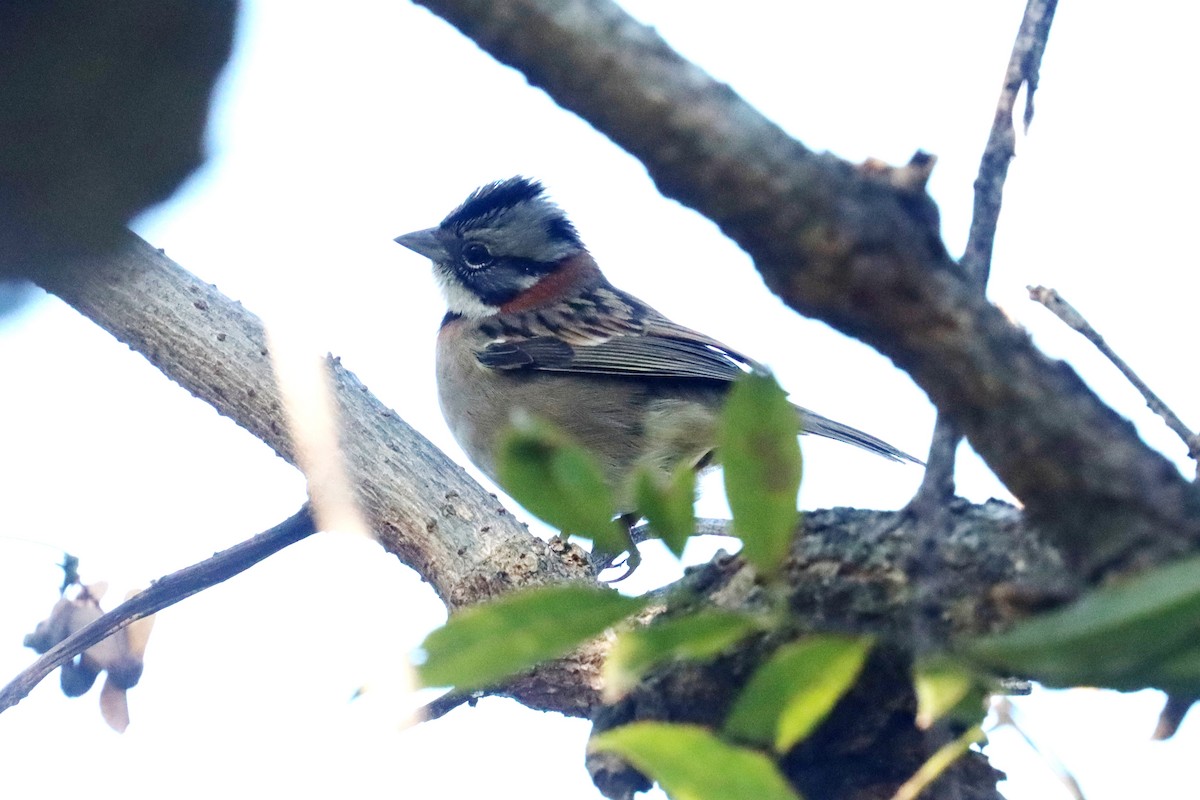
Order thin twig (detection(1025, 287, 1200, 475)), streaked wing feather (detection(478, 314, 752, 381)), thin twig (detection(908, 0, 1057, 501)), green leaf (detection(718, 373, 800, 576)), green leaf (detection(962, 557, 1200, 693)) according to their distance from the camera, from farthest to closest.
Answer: streaked wing feather (detection(478, 314, 752, 381))
thin twig (detection(1025, 287, 1200, 475))
thin twig (detection(908, 0, 1057, 501))
green leaf (detection(718, 373, 800, 576))
green leaf (detection(962, 557, 1200, 693))

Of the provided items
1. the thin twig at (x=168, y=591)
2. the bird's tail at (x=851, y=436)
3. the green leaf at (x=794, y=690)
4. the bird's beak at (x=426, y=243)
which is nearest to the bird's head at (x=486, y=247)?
the bird's beak at (x=426, y=243)

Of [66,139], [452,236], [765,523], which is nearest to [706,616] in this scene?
[765,523]

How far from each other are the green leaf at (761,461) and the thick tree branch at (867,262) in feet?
0.53

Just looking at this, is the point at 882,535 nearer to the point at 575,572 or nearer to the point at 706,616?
the point at 706,616

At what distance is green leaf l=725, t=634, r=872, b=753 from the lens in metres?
0.80

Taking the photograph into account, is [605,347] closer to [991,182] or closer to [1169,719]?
[991,182]

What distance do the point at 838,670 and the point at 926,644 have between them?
0.29 feet

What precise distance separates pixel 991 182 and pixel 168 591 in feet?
7.64

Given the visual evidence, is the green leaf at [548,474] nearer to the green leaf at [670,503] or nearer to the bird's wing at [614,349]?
the green leaf at [670,503]

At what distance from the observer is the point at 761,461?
2.83ft

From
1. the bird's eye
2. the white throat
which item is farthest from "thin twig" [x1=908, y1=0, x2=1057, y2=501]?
the bird's eye

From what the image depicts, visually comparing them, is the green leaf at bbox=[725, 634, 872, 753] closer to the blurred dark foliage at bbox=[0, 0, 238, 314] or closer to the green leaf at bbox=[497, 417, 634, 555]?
the green leaf at bbox=[497, 417, 634, 555]

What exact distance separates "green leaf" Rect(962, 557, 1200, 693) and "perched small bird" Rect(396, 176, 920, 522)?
394cm

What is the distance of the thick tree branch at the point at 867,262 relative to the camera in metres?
0.96
